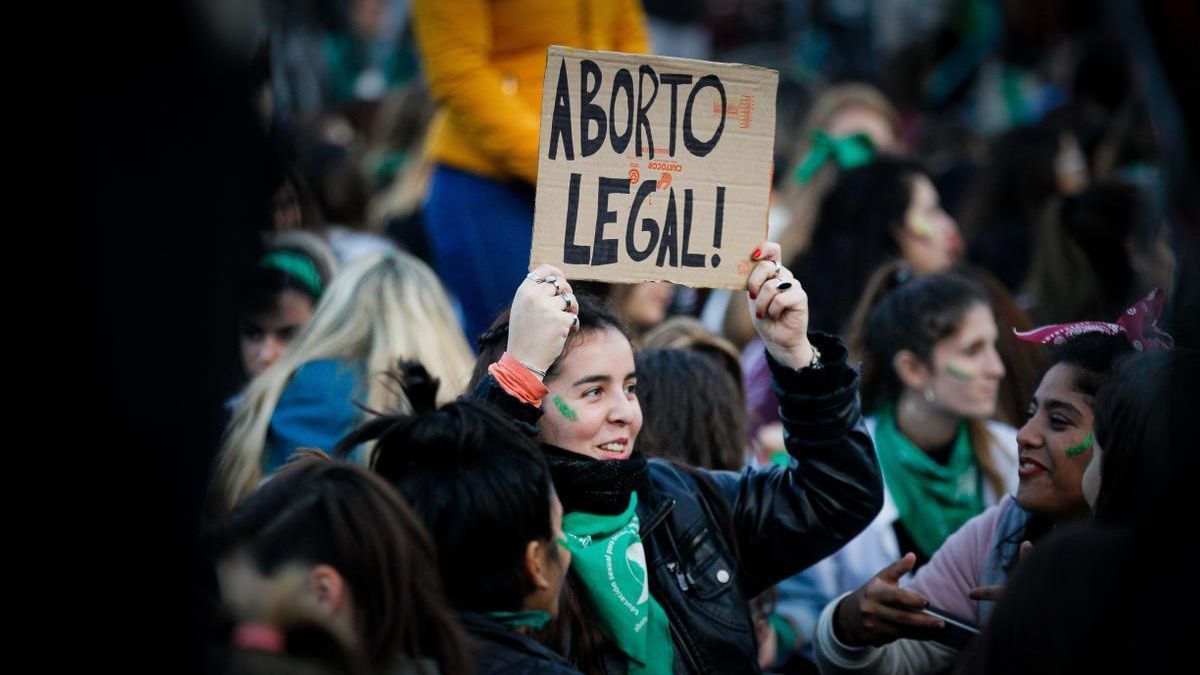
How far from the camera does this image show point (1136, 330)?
3.29 metres

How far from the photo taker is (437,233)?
215 inches

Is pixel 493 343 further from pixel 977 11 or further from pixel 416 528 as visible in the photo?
pixel 977 11

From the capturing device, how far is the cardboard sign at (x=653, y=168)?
3.31 metres

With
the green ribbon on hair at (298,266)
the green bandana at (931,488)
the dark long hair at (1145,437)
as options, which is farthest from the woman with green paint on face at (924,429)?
the green ribbon on hair at (298,266)

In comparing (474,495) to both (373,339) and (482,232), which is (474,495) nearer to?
(373,339)

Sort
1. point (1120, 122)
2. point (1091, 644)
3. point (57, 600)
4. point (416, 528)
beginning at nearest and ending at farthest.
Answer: point (57, 600) < point (1091, 644) < point (416, 528) < point (1120, 122)

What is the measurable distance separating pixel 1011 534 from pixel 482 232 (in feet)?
8.09

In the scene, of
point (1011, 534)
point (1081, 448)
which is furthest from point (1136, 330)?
point (1011, 534)

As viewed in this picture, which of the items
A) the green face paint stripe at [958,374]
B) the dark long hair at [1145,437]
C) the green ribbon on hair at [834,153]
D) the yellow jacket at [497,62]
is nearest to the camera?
the dark long hair at [1145,437]

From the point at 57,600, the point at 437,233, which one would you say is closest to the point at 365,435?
the point at 57,600

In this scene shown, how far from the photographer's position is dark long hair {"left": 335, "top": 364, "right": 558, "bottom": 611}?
273 cm

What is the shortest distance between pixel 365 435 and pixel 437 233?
2.66 m

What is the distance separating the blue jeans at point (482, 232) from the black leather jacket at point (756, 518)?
6.37 feet

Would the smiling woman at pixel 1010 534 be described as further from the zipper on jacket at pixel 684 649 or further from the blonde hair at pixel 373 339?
the blonde hair at pixel 373 339
